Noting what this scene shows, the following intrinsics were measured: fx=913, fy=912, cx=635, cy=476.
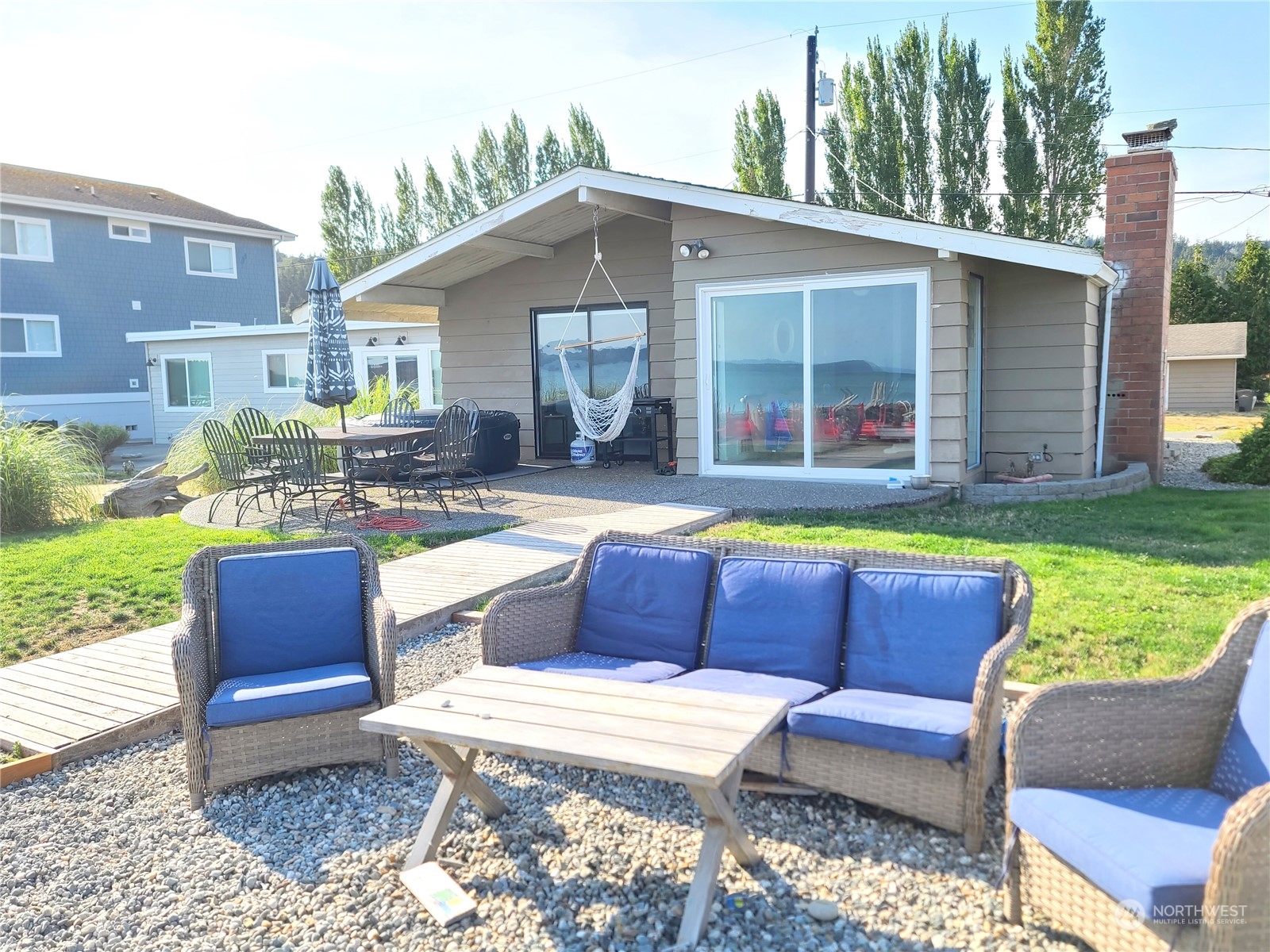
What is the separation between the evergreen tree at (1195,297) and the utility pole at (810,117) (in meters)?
11.9

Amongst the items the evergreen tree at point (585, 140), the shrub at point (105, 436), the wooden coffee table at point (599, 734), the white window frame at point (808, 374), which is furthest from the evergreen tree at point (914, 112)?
the wooden coffee table at point (599, 734)

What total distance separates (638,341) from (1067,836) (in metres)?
8.31

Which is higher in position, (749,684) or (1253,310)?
(1253,310)

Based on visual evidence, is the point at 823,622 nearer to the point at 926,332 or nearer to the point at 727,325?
the point at 926,332

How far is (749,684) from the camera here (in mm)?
2953

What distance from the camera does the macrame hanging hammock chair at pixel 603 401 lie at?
9359mm

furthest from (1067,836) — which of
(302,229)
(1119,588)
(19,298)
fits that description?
(302,229)

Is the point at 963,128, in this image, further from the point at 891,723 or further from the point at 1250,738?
the point at 1250,738

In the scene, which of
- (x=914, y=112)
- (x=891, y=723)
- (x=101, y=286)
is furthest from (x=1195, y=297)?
(x=101, y=286)

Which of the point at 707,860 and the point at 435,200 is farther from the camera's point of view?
the point at 435,200

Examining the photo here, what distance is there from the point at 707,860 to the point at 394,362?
49.4 feet

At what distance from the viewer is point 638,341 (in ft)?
32.5

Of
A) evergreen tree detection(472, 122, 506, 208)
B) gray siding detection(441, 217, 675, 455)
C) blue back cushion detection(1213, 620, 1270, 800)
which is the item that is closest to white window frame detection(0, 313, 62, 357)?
evergreen tree detection(472, 122, 506, 208)

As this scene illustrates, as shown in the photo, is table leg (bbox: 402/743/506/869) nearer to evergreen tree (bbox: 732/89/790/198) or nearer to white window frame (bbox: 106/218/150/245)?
evergreen tree (bbox: 732/89/790/198)
